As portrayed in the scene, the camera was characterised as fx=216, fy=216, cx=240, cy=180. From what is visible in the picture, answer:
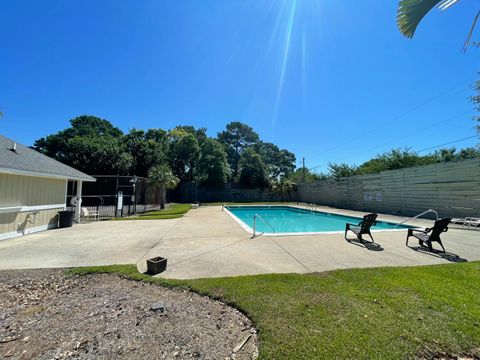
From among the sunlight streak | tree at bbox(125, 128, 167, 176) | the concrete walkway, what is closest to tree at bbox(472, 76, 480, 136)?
the sunlight streak

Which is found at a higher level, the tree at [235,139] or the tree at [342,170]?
the tree at [235,139]

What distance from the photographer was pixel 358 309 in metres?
2.66

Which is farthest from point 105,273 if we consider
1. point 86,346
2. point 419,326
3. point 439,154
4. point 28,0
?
point 439,154

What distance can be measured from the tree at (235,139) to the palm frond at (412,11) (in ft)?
118

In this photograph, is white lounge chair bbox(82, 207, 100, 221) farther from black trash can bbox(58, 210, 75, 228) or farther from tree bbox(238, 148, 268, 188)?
tree bbox(238, 148, 268, 188)

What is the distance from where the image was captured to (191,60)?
11.0 m

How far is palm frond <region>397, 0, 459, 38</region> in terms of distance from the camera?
1.99 m

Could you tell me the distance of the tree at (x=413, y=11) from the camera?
198 cm

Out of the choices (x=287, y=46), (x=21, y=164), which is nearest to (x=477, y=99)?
(x=287, y=46)

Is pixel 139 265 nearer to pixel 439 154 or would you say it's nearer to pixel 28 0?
pixel 28 0

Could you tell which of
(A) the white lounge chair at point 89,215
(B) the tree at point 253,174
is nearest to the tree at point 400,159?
(B) the tree at point 253,174

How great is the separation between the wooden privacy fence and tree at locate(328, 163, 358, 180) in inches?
314

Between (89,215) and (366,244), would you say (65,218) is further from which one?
(366,244)

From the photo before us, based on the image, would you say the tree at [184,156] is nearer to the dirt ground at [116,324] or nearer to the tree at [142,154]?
the tree at [142,154]
